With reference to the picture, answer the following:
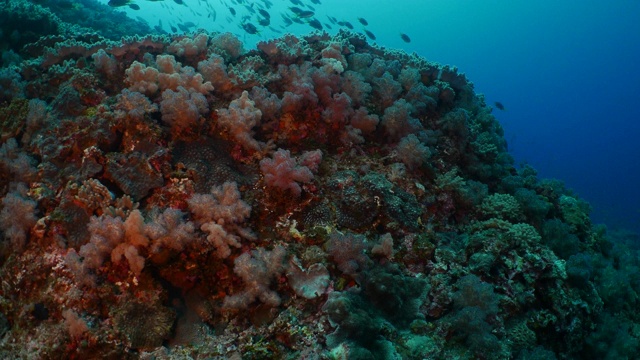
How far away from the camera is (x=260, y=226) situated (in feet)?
14.1

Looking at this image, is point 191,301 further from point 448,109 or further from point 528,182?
point 528,182

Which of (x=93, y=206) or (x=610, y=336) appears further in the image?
(x=610, y=336)

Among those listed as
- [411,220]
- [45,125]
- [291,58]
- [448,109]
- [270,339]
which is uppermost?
[448,109]

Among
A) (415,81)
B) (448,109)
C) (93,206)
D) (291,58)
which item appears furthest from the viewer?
(448,109)

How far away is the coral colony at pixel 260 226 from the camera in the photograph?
347 centimetres

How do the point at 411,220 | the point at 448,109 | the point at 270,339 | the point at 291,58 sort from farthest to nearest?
1. the point at 448,109
2. the point at 291,58
3. the point at 411,220
4. the point at 270,339

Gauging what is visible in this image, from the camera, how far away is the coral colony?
3.47 metres

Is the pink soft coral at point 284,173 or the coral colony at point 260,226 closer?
the coral colony at point 260,226

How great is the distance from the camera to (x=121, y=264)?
144 inches

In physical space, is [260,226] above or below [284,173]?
below

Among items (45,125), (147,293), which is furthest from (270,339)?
(45,125)

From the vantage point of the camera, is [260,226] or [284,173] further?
[284,173]

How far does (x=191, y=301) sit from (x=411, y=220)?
9.01ft

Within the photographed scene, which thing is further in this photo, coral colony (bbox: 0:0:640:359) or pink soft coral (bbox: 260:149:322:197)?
pink soft coral (bbox: 260:149:322:197)
